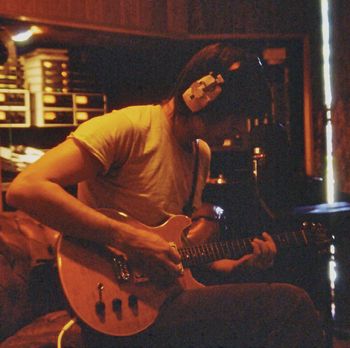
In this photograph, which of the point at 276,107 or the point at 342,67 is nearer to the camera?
the point at 342,67

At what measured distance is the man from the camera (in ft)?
5.06

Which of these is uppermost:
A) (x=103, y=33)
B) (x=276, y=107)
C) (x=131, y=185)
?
(x=103, y=33)

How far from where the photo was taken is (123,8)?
2.82m

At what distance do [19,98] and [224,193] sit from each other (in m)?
1.14

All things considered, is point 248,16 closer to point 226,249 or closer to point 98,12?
point 98,12

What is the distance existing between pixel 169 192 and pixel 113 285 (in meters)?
0.34

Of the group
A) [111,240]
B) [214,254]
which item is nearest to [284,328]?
[214,254]

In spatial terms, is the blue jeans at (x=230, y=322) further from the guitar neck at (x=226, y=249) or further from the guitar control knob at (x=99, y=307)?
the guitar neck at (x=226, y=249)

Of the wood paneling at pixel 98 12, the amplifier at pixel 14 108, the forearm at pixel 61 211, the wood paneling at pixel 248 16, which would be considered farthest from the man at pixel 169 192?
the wood paneling at pixel 248 16

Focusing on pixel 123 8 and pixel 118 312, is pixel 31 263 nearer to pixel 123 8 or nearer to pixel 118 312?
pixel 118 312

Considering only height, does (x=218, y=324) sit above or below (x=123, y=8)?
below

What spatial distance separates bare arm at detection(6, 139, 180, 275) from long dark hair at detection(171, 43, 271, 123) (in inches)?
16.1

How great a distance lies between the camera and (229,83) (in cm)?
177

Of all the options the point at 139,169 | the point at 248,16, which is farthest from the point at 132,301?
the point at 248,16
